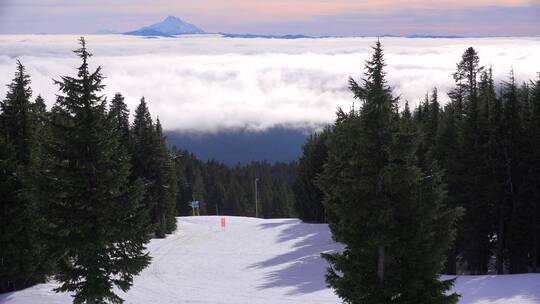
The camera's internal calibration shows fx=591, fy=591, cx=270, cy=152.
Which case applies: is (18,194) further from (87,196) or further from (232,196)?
(232,196)

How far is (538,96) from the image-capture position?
36.3m

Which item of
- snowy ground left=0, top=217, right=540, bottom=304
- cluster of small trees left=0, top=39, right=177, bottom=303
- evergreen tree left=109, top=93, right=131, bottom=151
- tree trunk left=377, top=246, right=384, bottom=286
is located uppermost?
evergreen tree left=109, top=93, right=131, bottom=151

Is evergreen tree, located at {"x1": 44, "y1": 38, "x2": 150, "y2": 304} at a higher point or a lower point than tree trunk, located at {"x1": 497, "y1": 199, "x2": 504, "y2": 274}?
higher

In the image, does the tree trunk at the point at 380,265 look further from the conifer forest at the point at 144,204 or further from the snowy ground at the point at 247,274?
the snowy ground at the point at 247,274

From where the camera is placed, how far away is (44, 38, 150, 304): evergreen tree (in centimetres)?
1956

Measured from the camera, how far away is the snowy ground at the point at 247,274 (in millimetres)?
28219

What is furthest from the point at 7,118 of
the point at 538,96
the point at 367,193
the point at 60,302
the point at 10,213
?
the point at 538,96

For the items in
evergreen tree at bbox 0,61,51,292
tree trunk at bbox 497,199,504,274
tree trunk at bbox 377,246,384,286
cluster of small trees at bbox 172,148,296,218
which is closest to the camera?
tree trunk at bbox 377,246,384,286

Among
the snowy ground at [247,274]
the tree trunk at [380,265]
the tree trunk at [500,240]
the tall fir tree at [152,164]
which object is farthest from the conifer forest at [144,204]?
the tall fir tree at [152,164]

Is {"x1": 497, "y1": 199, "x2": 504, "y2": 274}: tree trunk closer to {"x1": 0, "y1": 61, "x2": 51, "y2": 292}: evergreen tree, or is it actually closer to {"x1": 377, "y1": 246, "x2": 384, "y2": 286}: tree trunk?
{"x1": 377, "y1": 246, "x2": 384, "y2": 286}: tree trunk

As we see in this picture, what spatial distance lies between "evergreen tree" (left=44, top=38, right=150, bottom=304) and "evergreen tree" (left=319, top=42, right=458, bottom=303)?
7476mm

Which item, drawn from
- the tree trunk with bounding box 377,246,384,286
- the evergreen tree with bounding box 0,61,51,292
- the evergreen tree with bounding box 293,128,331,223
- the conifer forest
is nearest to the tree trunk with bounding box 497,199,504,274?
the conifer forest

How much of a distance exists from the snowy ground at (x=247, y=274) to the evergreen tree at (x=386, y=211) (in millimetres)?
10418

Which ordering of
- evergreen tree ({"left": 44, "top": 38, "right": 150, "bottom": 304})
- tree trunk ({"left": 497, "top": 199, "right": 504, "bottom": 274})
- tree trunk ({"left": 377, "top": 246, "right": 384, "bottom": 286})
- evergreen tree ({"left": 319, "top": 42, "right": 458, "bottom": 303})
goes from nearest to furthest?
evergreen tree ({"left": 319, "top": 42, "right": 458, "bottom": 303}), tree trunk ({"left": 377, "top": 246, "right": 384, "bottom": 286}), evergreen tree ({"left": 44, "top": 38, "right": 150, "bottom": 304}), tree trunk ({"left": 497, "top": 199, "right": 504, "bottom": 274})
